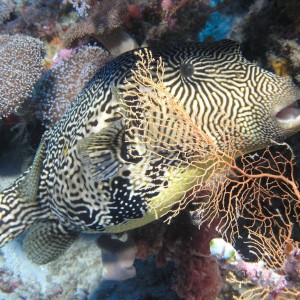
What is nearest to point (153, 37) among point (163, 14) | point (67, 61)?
point (163, 14)

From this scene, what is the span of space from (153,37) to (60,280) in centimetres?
472

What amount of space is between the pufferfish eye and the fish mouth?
34.3 inches

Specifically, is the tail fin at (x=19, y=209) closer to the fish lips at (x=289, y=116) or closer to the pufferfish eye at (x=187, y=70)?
the pufferfish eye at (x=187, y=70)

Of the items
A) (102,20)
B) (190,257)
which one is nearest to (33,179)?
(102,20)

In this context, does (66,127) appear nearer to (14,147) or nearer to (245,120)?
(245,120)

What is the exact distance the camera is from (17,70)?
403 cm

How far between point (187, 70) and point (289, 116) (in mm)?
1022

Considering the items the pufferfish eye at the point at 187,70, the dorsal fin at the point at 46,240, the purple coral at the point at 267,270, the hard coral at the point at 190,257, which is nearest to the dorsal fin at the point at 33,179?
the dorsal fin at the point at 46,240

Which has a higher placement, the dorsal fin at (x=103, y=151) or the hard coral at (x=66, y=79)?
the hard coral at (x=66, y=79)

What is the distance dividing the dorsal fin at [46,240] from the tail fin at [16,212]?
0.15 m

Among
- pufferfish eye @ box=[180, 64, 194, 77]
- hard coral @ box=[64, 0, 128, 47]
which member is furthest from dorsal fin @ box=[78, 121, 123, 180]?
hard coral @ box=[64, 0, 128, 47]

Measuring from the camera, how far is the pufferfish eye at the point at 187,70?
2969 millimetres

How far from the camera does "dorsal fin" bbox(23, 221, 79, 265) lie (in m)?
4.28

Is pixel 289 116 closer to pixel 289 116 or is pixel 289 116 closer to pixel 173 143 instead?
pixel 289 116
